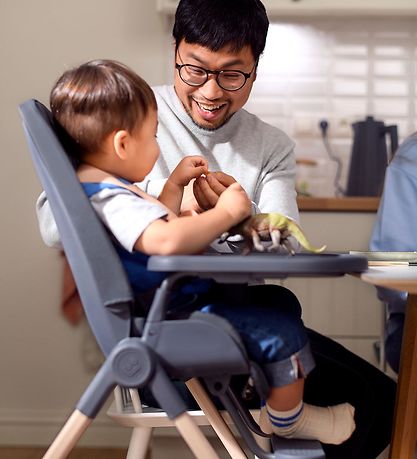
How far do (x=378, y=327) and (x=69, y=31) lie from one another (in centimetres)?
160

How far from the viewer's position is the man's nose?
1.75 m

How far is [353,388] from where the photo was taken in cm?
192

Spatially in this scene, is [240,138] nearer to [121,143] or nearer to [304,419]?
[121,143]

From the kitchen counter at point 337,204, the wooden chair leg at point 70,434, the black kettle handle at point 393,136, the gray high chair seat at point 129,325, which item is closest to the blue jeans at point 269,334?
the gray high chair seat at point 129,325

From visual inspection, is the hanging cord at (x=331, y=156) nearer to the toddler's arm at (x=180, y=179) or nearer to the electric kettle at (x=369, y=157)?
the electric kettle at (x=369, y=157)

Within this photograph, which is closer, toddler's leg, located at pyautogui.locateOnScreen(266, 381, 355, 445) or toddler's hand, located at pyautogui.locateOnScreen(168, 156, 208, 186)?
toddler's leg, located at pyautogui.locateOnScreen(266, 381, 355, 445)

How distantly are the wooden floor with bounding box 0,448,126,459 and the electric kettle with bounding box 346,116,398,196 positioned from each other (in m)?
1.34

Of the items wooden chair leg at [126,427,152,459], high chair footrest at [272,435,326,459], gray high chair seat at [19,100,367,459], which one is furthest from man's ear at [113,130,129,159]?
wooden chair leg at [126,427,152,459]

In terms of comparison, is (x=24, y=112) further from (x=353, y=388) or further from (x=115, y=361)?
(x=353, y=388)

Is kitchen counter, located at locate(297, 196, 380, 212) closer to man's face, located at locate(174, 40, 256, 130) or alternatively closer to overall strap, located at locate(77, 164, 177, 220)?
man's face, located at locate(174, 40, 256, 130)

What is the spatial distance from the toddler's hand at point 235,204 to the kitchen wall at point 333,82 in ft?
6.90

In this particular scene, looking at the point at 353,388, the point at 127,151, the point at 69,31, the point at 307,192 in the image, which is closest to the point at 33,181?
the point at 69,31

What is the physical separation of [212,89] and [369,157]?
1.60 meters

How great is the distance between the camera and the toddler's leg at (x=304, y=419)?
4.05 ft
